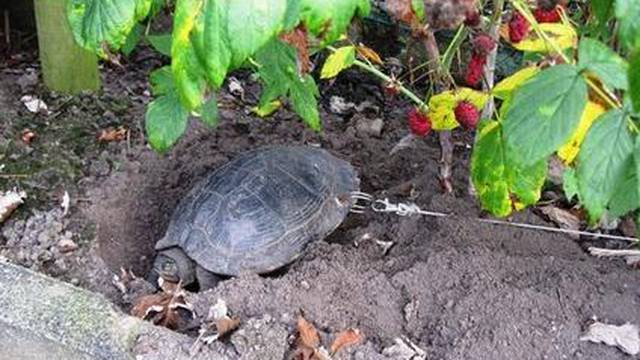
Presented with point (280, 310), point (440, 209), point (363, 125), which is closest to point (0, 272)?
point (280, 310)

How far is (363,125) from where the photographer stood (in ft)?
8.87

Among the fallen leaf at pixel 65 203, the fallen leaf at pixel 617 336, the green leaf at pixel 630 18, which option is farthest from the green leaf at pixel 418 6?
the fallen leaf at pixel 65 203

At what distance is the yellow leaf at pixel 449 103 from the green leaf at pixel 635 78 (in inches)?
33.2

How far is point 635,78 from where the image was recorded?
912mm

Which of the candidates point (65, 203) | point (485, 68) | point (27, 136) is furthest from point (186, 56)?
point (27, 136)

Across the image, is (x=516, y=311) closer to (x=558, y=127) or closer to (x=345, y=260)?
(x=345, y=260)

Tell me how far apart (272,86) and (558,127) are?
815mm

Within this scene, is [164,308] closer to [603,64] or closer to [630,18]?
[603,64]

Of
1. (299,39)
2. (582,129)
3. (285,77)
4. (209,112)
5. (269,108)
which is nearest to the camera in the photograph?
(299,39)

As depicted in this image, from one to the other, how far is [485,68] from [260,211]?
0.68m

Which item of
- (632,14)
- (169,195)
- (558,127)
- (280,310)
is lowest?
(169,195)

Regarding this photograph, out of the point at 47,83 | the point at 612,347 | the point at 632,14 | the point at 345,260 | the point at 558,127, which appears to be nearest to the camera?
the point at 632,14

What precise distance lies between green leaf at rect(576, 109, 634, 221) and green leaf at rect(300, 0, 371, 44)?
1.35 feet

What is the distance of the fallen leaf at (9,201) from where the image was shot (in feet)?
7.11
